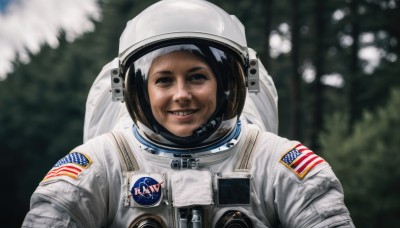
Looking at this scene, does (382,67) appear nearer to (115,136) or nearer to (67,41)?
(67,41)

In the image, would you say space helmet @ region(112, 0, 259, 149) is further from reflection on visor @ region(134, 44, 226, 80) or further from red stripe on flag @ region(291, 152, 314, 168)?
red stripe on flag @ region(291, 152, 314, 168)

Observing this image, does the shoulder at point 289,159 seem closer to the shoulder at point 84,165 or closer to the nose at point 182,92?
the nose at point 182,92

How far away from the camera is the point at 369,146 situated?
930 inches

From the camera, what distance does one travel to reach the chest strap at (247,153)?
3070 mm

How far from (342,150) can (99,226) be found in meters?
21.1

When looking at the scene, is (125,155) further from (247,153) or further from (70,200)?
(247,153)

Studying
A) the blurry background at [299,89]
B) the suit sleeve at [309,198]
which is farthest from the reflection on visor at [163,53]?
the blurry background at [299,89]

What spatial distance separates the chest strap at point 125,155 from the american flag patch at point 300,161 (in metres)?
0.61

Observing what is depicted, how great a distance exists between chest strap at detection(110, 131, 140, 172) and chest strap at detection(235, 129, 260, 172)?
0.42 m

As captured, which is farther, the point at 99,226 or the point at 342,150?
the point at 342,150

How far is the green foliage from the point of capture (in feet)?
75.2

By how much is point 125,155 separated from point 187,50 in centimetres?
50

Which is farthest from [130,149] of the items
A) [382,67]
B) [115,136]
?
[382,67]

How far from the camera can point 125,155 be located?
122 inches
